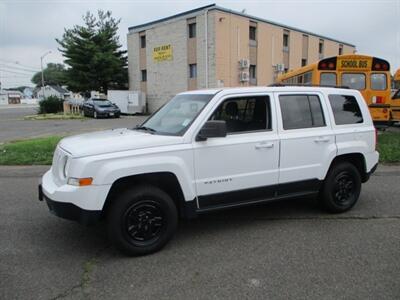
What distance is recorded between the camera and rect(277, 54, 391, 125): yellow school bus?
39.2 feet

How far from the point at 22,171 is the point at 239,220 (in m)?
5.81

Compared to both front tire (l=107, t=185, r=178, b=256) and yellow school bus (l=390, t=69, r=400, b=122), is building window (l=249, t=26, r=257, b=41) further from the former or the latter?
front tire (l=107, t=185, r=178, b=256)

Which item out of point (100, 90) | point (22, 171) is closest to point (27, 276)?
point (22, 171)

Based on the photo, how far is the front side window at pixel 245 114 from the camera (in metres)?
4.65

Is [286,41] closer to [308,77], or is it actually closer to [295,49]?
[295,49]

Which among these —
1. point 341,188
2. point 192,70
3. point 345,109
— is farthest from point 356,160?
point 192,70

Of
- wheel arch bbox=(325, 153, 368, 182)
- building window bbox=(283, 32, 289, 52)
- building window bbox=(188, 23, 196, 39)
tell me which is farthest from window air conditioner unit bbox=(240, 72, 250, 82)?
wheel arch bbox=(325, 153, 368, 182)

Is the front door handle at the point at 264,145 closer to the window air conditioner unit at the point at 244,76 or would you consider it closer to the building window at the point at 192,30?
the window air conditioner unit at the point at 244,76

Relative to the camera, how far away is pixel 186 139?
4.27m

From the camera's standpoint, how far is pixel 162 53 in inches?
1270

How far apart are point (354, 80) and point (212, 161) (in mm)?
9595

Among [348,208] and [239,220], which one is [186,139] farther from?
[348,208]

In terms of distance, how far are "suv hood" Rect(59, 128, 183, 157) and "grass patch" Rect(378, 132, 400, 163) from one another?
7.21m

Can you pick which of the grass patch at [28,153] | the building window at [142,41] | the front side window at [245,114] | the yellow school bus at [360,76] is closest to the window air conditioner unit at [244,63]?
the building window at [142,41]
